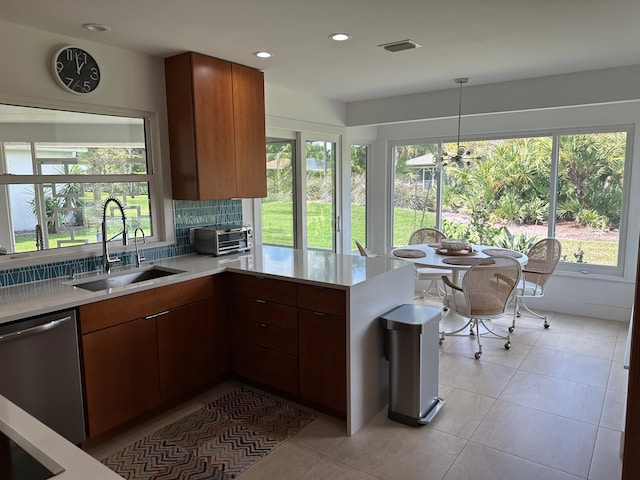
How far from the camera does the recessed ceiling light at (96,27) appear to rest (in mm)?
2666

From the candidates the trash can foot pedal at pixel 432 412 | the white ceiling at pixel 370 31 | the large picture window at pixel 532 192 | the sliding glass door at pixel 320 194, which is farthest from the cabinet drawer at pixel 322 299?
the large picture window at pixel 532 192

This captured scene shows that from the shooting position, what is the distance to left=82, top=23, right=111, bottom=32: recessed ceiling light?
8.75ft

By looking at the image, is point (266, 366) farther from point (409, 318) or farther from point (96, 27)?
point (96, 27)

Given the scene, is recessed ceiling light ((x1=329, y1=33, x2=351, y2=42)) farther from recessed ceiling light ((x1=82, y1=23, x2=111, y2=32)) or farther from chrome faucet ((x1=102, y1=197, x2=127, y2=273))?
chrome faucet ((x1=102, y1=197, x2=127, y2=273))

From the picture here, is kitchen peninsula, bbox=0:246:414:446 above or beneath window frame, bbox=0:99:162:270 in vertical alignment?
beneath

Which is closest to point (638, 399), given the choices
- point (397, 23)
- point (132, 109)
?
point (397, 23)

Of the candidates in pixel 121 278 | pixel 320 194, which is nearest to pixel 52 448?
pixel 121 278

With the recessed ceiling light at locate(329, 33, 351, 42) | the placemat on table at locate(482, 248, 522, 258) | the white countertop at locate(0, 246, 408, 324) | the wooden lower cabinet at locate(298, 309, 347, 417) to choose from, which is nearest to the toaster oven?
the white countertop at locate(0, 246, 408, 324)

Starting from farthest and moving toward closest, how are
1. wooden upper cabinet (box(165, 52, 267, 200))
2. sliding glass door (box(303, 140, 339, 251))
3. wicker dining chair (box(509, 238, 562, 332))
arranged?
1. sliding glass door (box(303, 140, 339, 251))
2. wicker dining chair (box(509, 238, 562, 332))
3. wooden upper cabinet (box(165, 52, 267, 200))

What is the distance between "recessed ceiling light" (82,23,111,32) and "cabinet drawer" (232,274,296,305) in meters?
1.75

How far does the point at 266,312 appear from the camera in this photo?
3090 millimetres

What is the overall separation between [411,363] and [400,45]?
2.12 metres

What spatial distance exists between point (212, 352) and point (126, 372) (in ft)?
2.19

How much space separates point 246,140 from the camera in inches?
148
